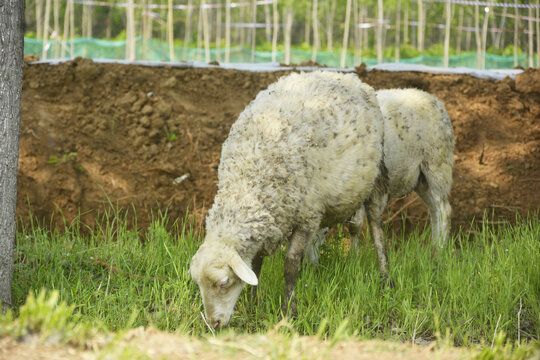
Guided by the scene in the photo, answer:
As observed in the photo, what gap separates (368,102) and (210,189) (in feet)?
8.00

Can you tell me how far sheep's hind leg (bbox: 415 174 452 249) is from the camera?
5113mm

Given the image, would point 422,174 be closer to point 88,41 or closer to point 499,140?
point 499,140

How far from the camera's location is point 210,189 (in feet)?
19.7

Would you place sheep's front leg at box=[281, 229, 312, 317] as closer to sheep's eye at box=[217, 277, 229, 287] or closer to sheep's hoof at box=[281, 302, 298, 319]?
sheep's hoof at box=[281, 302, 298, 319]

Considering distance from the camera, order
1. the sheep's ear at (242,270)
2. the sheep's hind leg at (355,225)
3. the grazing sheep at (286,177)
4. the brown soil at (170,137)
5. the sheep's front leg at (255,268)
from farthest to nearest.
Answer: the brown soil at (170,137) → the sheep's hind leg at (355,225) → the sheep's front leg at (255,268) → the grazing sheep at (286,177) → the sheep's ear at (242,270)

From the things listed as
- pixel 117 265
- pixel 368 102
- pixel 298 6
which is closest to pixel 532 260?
pixel 368 102

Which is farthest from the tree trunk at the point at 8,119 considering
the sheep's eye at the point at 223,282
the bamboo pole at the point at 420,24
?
the bamboo pole at the point at 420,24

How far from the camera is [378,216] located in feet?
14.3

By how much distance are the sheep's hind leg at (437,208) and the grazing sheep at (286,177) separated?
1.25 metres

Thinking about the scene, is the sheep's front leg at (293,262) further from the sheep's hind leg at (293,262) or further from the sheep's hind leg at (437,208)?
the sheep's hind leg at (437,208)

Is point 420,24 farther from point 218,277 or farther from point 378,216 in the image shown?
point 218,277

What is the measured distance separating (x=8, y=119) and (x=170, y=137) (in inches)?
129

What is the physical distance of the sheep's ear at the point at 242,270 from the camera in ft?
10.2

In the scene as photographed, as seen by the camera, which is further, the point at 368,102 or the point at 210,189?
the point at 210,189
